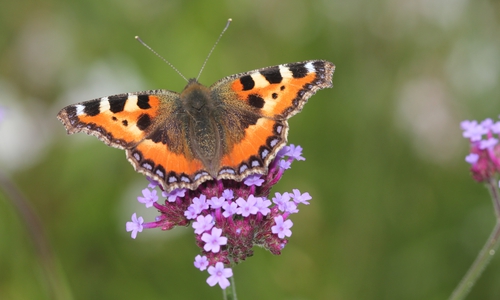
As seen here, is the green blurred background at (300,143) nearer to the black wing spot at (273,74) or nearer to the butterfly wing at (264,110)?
the butterfly wing at (264,110)

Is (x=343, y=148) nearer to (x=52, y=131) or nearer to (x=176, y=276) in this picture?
(x=176, y=276)

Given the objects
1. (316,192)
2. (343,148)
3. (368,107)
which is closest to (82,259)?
(316,192)

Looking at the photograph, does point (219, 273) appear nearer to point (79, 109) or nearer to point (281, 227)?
point (281, 227)

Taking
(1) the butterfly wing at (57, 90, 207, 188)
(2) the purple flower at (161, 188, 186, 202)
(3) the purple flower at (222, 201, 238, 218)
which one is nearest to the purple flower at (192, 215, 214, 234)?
(3) the purple flower at (222, 201, 238, 218)

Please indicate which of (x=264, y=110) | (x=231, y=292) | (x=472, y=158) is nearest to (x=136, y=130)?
(x=264, y=110)

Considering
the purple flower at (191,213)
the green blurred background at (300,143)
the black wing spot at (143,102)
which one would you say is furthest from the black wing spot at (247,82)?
the green blurred background at (300,143)

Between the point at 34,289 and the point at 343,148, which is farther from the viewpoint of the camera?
the point at 343,148

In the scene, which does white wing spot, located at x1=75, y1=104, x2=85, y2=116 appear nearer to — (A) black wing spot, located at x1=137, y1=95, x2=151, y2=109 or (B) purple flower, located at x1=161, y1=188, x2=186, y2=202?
(A) black wing spot, located at x1=137, y1=95, x2=151, y2=109
